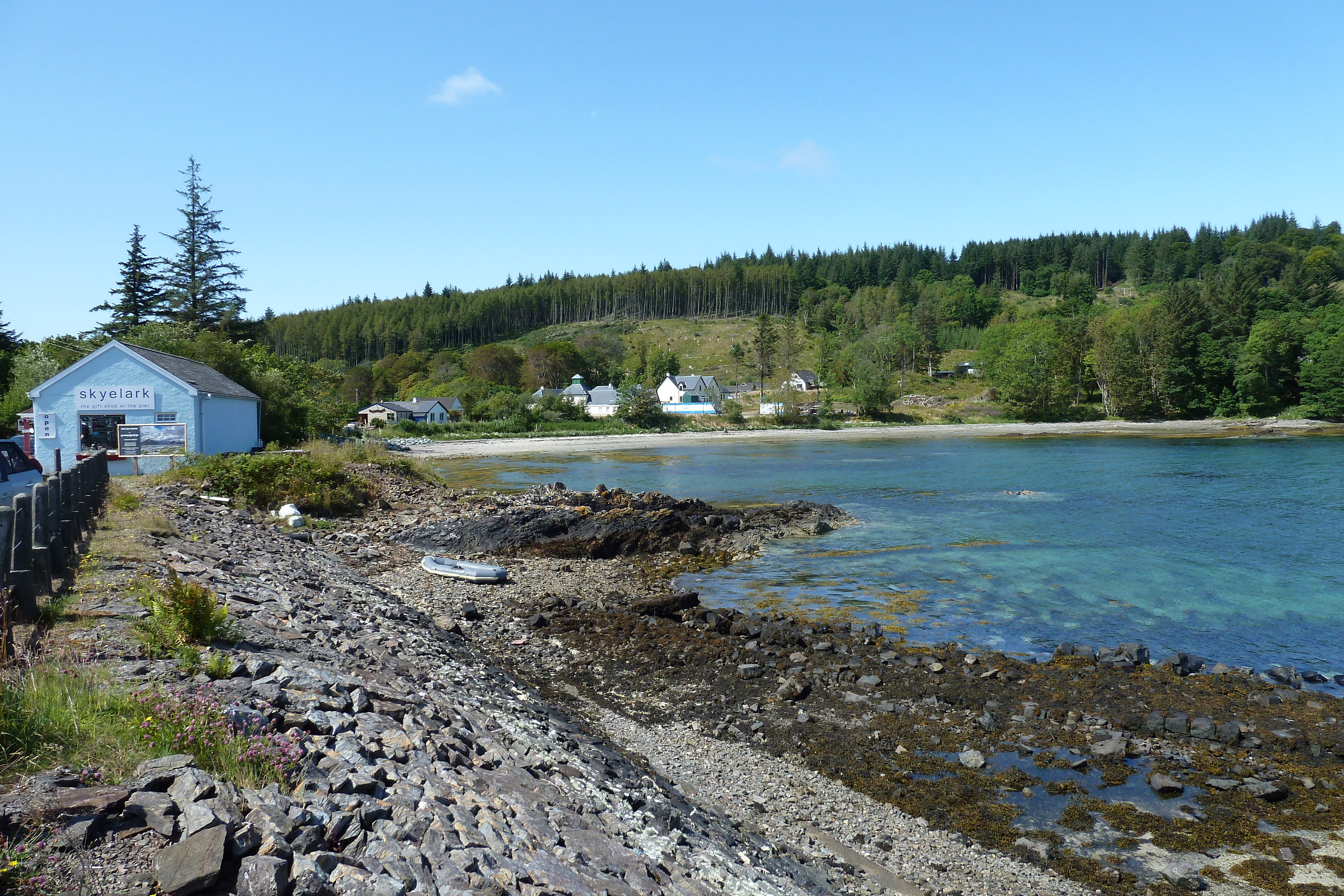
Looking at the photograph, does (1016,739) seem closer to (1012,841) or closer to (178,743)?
(1012,841)

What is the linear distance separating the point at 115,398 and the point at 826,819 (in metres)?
30.3

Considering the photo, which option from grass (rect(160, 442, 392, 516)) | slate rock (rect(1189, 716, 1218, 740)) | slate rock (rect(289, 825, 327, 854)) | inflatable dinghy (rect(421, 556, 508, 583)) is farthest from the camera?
grass (rect(160, 442, 392, 516))

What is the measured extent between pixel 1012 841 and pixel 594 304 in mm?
189645

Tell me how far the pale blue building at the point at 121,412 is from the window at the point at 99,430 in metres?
0.02

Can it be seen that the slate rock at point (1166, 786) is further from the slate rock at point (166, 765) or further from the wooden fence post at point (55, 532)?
the wooden fence post at point (55, 532)

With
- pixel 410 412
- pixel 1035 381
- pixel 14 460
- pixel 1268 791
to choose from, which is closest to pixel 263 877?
pixel 1268 791

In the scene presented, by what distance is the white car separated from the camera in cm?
1552

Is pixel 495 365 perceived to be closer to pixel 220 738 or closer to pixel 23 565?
pixel 23 565

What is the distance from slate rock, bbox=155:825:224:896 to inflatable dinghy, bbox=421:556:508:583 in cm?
1355

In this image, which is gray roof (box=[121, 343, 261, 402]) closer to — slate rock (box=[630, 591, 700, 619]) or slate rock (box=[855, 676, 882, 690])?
slate rock (box=[630, 591, 700, 619])

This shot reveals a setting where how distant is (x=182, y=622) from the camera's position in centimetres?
724

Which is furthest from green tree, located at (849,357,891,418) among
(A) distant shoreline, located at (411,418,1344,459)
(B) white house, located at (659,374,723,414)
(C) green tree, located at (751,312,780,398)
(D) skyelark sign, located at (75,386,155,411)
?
(D) skyelark sign, located at (75,386,155,411)

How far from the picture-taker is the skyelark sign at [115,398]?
1067 inches

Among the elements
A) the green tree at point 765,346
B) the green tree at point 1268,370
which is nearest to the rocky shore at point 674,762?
the green tree at point 765,346
